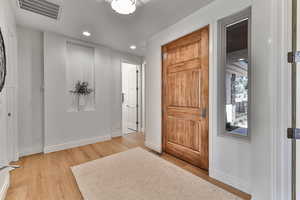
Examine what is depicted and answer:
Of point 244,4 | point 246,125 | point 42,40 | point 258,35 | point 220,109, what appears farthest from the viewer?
point 42,40

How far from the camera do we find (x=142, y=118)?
475 cm

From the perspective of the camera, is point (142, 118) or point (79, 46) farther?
point (142, 118)

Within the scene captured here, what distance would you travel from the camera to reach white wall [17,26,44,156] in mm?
2627

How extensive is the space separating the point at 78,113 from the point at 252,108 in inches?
134

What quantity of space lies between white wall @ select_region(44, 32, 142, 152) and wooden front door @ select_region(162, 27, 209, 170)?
5.61ft

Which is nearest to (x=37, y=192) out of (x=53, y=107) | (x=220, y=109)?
(x=53, y=107)

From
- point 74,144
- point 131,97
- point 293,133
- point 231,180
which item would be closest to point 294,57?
point 293,133

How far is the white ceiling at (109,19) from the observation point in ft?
6.44

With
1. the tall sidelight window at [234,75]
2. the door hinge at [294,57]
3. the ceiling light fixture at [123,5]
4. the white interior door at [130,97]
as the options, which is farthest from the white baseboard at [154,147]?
the ceiling light fixture at [123,5]

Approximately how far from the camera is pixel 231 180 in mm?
1731

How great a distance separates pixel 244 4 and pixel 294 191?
201 centimetres

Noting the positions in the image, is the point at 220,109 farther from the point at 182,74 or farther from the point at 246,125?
the point at 182,74

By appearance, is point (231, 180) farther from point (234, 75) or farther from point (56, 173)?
point (56, 173)

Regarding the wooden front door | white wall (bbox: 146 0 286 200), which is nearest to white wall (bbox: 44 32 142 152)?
white wall (bbox: 146 0 286 200)
